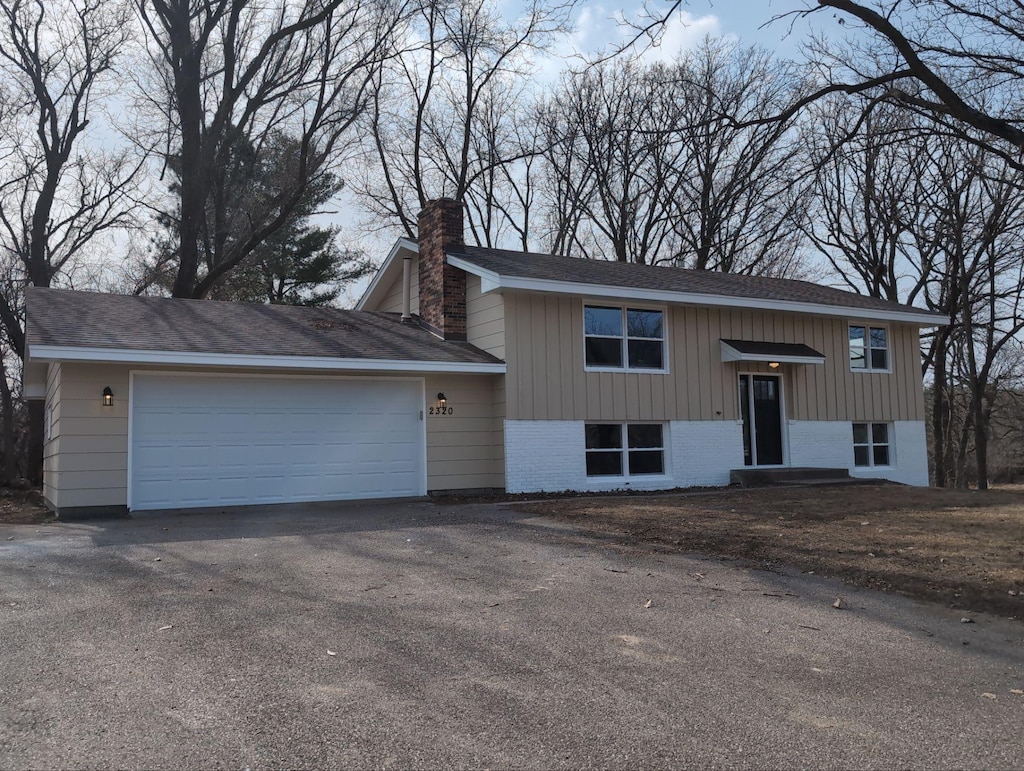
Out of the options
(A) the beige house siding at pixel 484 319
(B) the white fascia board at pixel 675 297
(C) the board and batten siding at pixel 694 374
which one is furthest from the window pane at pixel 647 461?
(A) the beige house siding at pixel 484 319

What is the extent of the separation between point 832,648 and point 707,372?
452 inches

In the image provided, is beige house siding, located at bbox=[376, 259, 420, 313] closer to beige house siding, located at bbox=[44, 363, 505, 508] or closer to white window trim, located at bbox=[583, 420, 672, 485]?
white window trim, located at bbox=[583, 420, 672, 485]

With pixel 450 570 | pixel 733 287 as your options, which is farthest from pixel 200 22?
pixel 450 570

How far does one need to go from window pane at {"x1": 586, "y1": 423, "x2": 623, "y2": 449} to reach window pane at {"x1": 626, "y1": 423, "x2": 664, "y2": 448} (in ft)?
0.75

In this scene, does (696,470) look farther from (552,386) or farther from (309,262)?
(309,262)

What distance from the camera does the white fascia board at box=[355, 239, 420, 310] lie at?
667 inches

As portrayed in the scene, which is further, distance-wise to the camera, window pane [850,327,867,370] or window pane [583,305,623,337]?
window pane [850,327,867,370]

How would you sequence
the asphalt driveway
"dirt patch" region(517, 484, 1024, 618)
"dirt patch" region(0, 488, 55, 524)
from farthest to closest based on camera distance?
"dirt patch" region(0, 488, 55, 524) → "dirt patch" region(517, 484, 1024, 618) → the asphalt driveway

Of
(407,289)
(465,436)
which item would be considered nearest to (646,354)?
(465,436)

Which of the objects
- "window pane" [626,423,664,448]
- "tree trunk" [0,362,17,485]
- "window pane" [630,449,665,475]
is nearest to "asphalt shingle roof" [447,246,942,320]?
"window pane" [626,423,664,448]

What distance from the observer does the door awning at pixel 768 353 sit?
52.1ft

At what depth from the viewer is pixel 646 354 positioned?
51.4 ft

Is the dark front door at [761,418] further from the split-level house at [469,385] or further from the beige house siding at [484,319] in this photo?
the beige house siding at [484,319]

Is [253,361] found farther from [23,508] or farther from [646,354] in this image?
[646,354]
